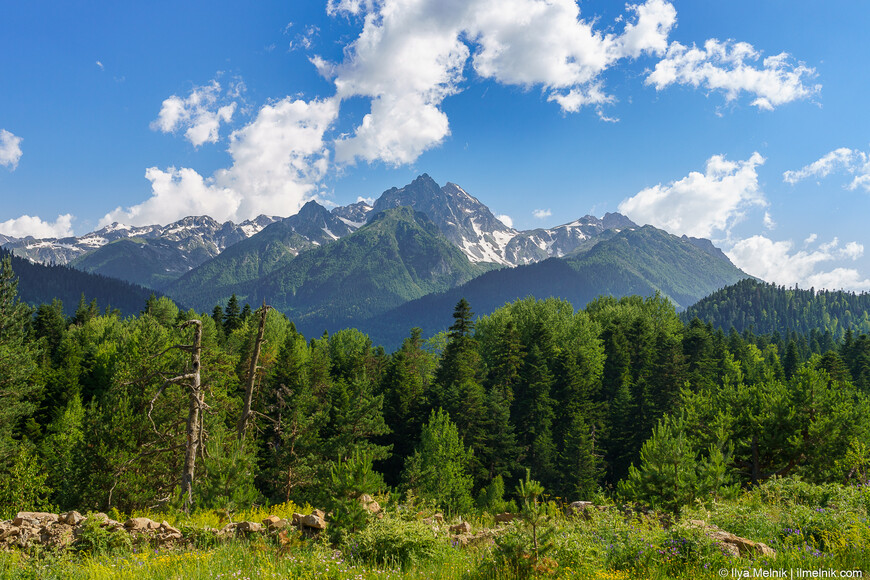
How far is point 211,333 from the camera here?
64.4 metres

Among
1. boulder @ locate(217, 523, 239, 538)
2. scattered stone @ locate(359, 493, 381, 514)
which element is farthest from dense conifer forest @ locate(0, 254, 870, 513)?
boulder @ locate(217, 523, 239, 538)

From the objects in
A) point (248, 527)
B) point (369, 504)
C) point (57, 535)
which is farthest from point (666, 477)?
point (57, 535)

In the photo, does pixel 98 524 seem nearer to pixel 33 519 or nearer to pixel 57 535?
pixel 57 535

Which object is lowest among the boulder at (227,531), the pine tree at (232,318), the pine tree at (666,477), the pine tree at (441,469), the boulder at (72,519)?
the pine tree at (441,469)

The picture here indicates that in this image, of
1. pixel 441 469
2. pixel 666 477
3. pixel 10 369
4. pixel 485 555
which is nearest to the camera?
pixel 485 555

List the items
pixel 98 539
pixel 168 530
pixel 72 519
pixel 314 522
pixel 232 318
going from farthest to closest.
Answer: pixel 232 318 → pixel 314 522 → pixel 168 530 → pixel 72 519 → pixel 98 539

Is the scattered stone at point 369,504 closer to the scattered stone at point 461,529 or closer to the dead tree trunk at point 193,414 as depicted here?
the scattered stone at point 461,529

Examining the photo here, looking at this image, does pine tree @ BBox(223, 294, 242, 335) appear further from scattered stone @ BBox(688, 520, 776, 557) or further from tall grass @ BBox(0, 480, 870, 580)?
scattered stone @ BBox(688, 520, 776, 557)

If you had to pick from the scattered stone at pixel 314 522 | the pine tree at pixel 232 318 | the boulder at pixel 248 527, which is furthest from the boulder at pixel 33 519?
the pine tree at pixel 232 318

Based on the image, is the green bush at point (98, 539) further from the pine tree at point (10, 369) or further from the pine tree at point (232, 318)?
the pine tree at point (232, 318)

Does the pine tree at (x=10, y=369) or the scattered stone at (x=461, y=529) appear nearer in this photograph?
the scattered stone at (x=461, y=529)

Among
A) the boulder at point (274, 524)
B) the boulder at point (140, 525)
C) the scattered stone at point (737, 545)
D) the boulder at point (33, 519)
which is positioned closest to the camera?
the scattered stone at point (737, 545)

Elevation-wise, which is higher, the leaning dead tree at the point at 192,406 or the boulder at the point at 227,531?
the leaning dead tree at the point at 192,406

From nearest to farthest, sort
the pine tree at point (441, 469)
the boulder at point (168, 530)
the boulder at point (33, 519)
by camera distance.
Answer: the boulder at point (33, 519)
the boulder at point (168, 530)
the pine tree at point (441, 469)
